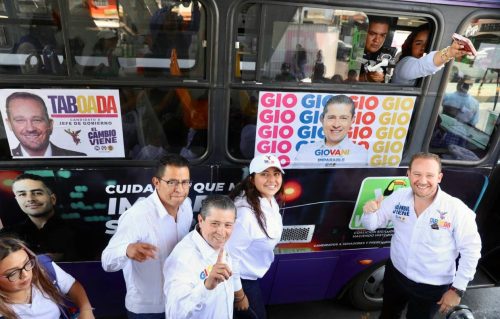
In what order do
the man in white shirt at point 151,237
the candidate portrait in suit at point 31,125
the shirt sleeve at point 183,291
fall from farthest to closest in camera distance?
the candidate portrait in suit at point 31,125 < the man in white shirt at point 151,237 < the shirt sleeve at point 183,291

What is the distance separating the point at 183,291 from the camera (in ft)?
5.98

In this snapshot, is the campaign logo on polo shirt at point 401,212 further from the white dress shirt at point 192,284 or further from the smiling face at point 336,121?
the white dress shirt at point 192,284

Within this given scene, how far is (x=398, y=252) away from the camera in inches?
103

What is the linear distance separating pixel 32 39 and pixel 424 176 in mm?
2509

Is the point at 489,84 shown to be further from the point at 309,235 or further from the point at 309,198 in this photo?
the point at 309,235

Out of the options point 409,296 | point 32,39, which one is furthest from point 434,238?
point 32,39

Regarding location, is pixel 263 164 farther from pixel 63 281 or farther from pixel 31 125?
pixel 31 125

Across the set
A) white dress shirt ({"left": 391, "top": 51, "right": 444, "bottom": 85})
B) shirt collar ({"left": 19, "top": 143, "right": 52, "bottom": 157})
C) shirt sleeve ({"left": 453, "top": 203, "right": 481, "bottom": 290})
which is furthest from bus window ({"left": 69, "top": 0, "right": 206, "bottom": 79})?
shirt sleeve ({"left": 453, "top": 203, "right": 481, "bottom": 290})

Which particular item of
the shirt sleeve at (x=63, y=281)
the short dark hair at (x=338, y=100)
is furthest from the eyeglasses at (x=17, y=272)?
the short dark hair at (x=338, y=100)

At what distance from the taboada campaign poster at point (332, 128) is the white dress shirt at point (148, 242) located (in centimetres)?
79

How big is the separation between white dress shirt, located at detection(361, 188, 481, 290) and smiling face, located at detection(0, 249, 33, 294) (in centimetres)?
214

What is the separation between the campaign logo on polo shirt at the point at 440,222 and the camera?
2357 mm

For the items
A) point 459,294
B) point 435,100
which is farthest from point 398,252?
point 435,100

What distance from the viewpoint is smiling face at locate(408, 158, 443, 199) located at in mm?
2285
